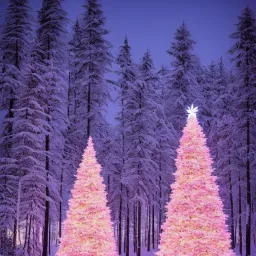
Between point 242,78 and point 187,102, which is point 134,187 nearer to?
point 187,102

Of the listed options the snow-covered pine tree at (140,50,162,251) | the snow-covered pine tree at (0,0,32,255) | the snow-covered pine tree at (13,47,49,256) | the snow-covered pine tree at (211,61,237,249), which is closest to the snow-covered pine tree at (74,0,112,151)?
the snow-covered pine tree at (140,50,162,251)

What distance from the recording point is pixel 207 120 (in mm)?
26969

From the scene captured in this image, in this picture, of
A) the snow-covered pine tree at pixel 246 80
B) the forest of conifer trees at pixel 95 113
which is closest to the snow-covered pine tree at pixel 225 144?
the forest of conifer trees at pixel 95 113

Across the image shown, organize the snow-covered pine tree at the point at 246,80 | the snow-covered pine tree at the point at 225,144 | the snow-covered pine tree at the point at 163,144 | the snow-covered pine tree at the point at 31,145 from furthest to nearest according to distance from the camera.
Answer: the snow-covered pine tree at the point at 163,144 → the snow-covered pine tree at the point at 225,144 → the snow-covered pine tree at the point at 246,80 → the snow-covered pine tree at the point at 31,145

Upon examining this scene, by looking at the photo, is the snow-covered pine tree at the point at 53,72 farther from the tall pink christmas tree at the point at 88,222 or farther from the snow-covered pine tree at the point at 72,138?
the tall pink christmas tree at the point at 88,222

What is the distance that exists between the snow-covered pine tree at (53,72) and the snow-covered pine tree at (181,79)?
8204mm

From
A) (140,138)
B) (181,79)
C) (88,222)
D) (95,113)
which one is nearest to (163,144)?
(140,138)

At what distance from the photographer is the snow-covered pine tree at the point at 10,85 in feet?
63.8

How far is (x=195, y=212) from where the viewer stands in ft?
40.0

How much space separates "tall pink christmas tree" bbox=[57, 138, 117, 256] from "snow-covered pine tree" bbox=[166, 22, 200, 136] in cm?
1212

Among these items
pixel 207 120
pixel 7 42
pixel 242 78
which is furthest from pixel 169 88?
pixel 7 42

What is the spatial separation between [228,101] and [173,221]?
15.8 meters

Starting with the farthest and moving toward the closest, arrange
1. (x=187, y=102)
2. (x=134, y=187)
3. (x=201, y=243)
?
(x=187, y=102) < (x=134, y=187) < (x=201, y=243)

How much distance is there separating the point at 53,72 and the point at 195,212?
41.8 feet
